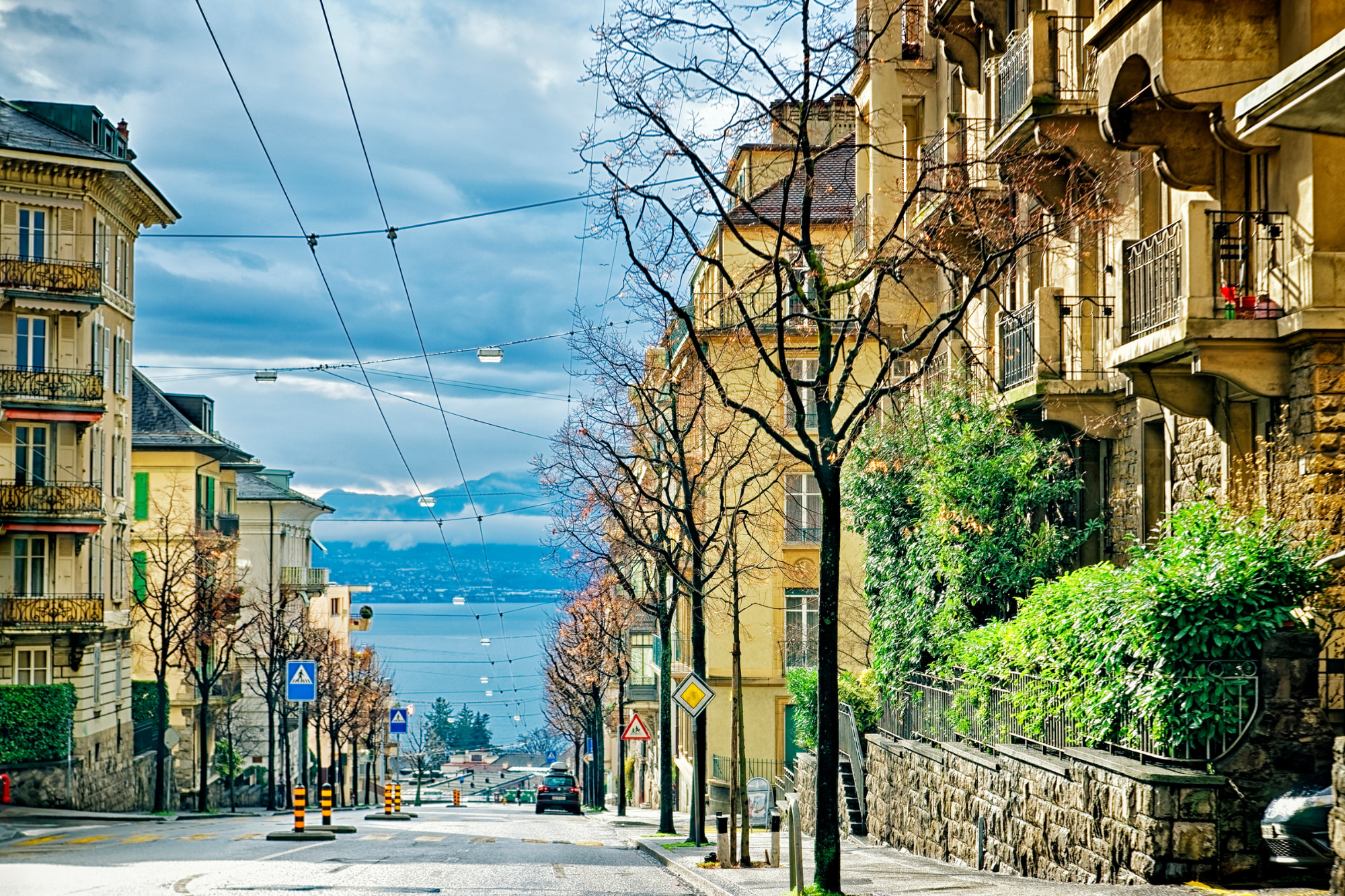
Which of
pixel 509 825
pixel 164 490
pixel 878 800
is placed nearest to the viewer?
pixel 878 800

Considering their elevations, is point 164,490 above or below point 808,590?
above

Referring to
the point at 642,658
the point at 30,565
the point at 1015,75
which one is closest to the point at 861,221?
the point at 1015,75

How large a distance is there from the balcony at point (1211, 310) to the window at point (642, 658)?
47.5 meters

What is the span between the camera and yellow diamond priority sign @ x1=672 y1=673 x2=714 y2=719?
87.1ft

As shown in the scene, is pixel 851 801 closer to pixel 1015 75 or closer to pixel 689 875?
pixel 689 875

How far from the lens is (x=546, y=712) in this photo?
116062mm

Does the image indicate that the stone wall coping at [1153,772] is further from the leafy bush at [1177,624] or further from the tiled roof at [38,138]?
the tiled roof at [38,138]

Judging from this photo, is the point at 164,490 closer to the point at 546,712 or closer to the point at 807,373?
the point at 807,373

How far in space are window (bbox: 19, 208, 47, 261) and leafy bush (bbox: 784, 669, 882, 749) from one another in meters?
26.6

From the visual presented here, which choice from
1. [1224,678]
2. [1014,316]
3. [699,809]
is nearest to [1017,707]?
[1224,678]

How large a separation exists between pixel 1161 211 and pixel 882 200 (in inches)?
410

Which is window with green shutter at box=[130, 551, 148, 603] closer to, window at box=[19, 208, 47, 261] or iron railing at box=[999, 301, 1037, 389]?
window at box=[19, 208, 47, 261]

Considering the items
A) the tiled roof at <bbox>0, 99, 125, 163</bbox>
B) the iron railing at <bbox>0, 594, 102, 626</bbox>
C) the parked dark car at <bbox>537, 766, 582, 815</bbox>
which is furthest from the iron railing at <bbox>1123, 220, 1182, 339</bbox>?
the parked dark car at <bbox>537, 766, 582, 815</bbox>

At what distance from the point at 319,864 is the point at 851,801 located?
1196cm
